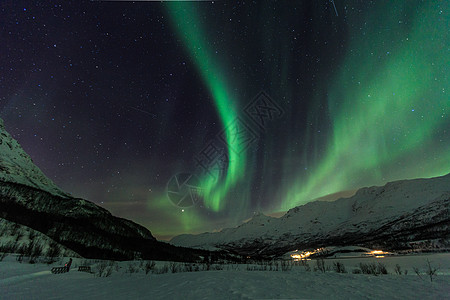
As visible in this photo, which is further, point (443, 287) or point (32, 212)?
point (32, 212)

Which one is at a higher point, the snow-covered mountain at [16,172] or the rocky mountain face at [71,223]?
the snow-covered mountain at [16,172]

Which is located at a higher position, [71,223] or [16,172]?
[16,172]

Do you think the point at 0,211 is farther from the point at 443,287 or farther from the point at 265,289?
the point at 443,287

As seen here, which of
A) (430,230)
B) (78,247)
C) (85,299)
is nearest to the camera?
(85,299)

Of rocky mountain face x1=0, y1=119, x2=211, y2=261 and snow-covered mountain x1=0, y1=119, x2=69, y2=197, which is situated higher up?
snow-covered mountain x1=0, y1=119, x2=69, y2=197

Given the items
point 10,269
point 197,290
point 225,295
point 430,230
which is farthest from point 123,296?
point 430,230

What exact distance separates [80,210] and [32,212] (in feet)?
72.5

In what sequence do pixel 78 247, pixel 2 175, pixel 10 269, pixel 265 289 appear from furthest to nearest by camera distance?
1. pixel 2 175
2. pixel 78 247
3. pixel 10 269
4. pixel 265 289

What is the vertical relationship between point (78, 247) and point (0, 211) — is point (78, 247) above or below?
below

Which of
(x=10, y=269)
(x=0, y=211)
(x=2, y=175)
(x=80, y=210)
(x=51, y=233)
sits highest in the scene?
(x=2, y=175)

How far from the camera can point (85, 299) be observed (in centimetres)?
677

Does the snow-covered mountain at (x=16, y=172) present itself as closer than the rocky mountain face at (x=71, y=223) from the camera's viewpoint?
No

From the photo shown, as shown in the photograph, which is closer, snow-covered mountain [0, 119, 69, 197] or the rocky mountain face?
the rocky mountain face

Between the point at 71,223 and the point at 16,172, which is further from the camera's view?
the point at 16,172
